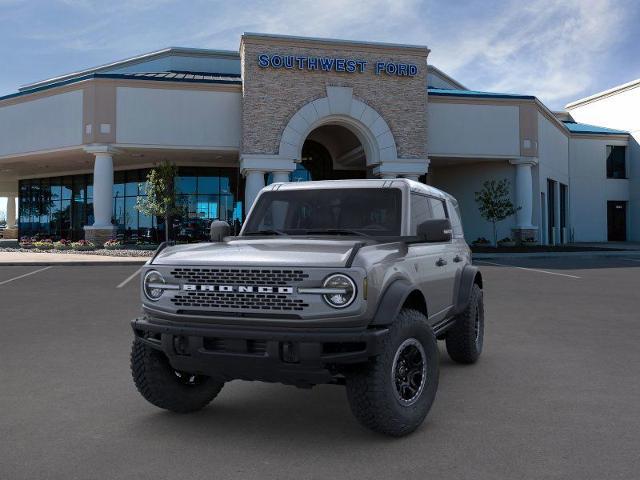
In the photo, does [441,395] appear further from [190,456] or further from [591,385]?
[190,456]

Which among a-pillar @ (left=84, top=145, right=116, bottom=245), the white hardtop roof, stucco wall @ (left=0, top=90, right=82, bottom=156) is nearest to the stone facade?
a-pillar @ (left=84, top=145, right=116, bottom=245)

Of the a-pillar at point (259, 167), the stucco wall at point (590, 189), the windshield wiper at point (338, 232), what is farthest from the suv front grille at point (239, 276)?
the stucco wall at point (590, 189)

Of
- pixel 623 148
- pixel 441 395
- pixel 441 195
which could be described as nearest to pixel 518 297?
pixel 441 195

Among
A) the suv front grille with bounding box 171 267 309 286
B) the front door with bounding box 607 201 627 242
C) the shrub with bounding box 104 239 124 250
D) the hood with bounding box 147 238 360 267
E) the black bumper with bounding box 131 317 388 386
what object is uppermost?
the front door with bounding box 607 201 627 242

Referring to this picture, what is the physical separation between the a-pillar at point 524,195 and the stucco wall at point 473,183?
1.95 ft

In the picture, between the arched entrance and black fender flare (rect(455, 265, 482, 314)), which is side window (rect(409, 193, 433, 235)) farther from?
the arched entrance

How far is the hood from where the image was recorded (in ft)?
13.0

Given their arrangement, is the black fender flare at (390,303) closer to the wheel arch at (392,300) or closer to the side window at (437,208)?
the wheel arch at (392,300)

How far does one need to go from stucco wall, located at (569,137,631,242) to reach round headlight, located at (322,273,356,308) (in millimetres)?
42565

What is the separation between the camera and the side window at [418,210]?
537cm

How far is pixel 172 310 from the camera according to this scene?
4234 mm

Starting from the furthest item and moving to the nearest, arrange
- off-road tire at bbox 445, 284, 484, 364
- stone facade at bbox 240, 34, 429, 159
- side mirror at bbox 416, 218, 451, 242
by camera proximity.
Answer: stone facade at bbox 240, 34, 429, 159
off-road tire at bbox 445, 284, 484, 364
side mirror at bbox 416, 218, 451, 242

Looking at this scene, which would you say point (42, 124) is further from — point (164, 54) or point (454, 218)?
point (454, 218)

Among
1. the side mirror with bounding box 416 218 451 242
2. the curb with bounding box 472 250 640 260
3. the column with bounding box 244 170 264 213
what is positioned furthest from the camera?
the column with bounding box 244 170 264 213
